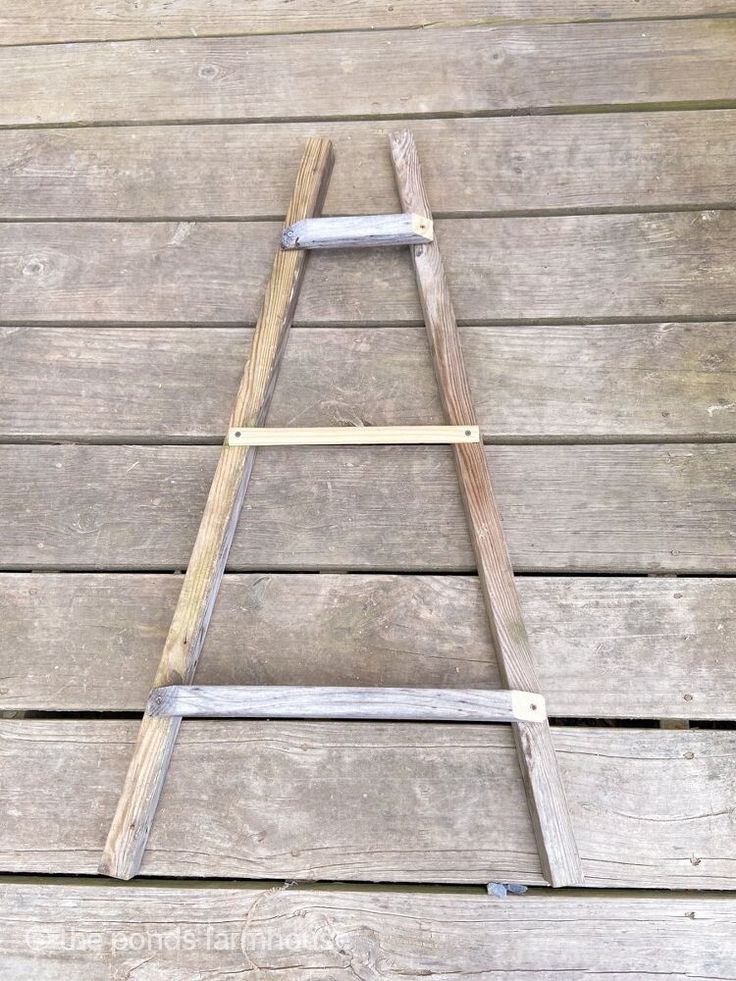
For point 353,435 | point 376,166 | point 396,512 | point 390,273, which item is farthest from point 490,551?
point 376,166

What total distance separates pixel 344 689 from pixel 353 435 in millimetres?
424

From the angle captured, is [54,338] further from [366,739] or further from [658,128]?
[658,128]

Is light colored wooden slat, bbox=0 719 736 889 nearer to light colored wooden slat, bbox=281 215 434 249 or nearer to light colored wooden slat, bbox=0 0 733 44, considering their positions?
light colored wooden slat, bbox=281 215 434 249

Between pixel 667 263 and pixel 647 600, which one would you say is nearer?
pixel 647 600

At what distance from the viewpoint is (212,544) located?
110 cm

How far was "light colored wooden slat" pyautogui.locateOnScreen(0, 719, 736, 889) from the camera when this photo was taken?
3.46 ft

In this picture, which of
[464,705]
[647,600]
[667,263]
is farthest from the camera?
[667,263]

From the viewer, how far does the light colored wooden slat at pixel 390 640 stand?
1.10m

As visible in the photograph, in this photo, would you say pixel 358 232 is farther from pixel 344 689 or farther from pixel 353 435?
pixel 344 689

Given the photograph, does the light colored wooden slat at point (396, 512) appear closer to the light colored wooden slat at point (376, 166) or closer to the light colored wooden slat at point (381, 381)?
the light colored wooden slat at point (381, 381)

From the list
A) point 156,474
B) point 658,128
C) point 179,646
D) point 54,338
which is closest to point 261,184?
point 54,338

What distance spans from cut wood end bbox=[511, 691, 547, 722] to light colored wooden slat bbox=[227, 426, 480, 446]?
425 millimetres

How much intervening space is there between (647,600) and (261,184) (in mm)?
1087

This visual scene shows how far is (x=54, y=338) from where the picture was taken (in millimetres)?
1265
